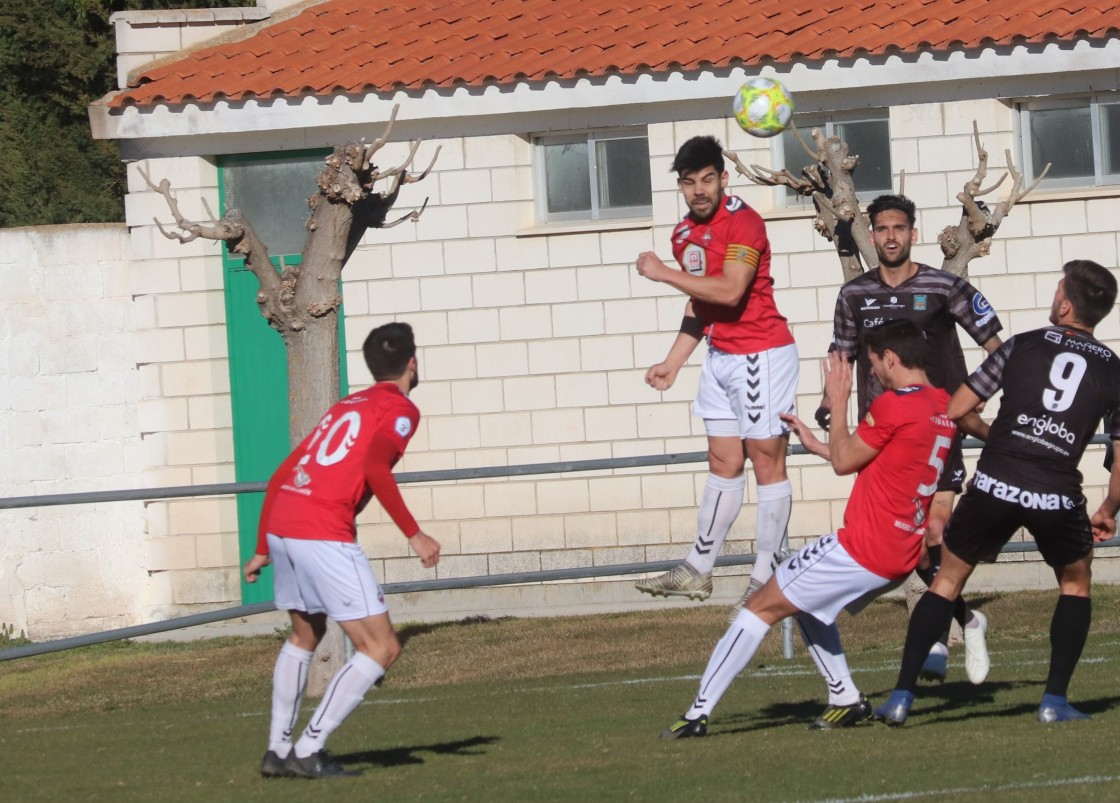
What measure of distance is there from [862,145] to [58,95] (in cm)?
1052

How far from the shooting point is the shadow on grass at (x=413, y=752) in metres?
8.05

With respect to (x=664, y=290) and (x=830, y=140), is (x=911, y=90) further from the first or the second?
(x=830, y=140)

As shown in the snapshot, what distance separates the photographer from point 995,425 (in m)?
7.80

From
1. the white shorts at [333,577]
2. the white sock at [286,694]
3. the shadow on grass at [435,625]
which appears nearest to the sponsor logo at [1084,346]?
the white shorts at [333,577]

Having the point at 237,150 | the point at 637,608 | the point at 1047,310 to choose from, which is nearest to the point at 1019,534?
the point at 1047,310

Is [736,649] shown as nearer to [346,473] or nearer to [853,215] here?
[346,473]

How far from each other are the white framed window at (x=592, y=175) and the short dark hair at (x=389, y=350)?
30.1 ft

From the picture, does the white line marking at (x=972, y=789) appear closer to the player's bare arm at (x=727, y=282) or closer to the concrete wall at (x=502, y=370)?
the player's bare arm at (x=727, y=282)

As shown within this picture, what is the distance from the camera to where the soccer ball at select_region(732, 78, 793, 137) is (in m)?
9.86

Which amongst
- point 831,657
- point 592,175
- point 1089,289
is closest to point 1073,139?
point 592,175

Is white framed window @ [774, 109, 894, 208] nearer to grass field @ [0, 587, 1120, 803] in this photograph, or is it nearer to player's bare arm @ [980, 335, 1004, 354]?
grass field @ [0, 587, 1120, 803]

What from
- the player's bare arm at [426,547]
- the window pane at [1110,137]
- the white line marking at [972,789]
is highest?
the window pane at [1110,137]

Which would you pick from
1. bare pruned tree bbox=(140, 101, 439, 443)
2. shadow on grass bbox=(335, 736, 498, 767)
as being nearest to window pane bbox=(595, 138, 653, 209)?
bare pruned tree bbox=(140, 101, 439, 443)

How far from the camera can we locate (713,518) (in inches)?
351
